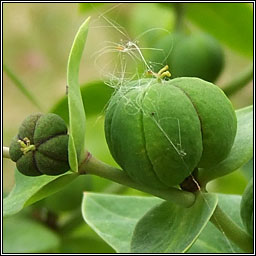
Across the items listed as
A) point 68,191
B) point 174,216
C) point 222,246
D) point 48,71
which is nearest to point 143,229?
point 174,216

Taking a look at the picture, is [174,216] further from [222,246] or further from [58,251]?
[58,251]

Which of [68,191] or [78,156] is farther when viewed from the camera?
[68,191]

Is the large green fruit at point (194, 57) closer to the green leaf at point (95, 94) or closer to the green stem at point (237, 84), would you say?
the green stem at point (237, 84)

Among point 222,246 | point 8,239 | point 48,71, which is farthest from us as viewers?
point 48,71

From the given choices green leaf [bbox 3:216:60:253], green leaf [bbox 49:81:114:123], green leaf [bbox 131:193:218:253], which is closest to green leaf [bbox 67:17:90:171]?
green leaf [bbox 131:193:218:253]

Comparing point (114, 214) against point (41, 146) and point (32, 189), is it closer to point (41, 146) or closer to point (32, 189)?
point (32, 189)

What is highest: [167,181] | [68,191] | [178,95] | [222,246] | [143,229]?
[178,95]
